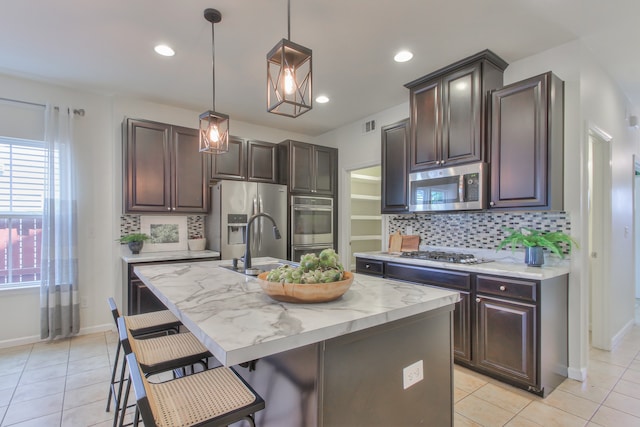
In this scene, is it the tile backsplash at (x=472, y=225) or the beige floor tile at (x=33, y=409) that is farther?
the tile backsplash at (x=472, y=225)

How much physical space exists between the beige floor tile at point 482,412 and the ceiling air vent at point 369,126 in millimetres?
3300

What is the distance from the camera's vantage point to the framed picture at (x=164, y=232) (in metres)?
3.99

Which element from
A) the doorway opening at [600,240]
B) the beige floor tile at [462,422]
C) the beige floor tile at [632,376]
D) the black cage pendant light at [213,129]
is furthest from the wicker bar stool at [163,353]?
the doorway opening at [600,240]

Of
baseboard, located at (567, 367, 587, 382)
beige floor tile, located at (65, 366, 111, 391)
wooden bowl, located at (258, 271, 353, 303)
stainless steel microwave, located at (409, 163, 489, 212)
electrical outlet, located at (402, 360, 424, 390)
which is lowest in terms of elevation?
beige floor tile, located at (65, 366, 111, 391)

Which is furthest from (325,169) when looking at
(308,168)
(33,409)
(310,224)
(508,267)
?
(33,409)

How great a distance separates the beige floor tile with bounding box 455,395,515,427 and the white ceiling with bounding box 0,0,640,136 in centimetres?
272

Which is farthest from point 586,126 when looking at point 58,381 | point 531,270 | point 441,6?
point 58,381

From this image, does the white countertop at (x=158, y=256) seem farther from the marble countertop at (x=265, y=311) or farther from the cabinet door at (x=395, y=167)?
the cabinet door at (x=395, y=167)

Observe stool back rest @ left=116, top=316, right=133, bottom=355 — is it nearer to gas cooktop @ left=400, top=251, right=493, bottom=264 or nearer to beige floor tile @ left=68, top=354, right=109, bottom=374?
beige floor tile @ left=68, top=354, right=109, bottom=374

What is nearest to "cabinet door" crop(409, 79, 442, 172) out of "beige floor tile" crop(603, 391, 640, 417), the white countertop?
"beige floor tile" crop(603, 391, 640, 417)

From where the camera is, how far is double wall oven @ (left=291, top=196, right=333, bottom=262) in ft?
14.5

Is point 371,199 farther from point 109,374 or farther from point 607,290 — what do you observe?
point 109,374

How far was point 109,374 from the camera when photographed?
2.70 m

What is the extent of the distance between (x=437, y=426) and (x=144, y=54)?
11.3 feet
